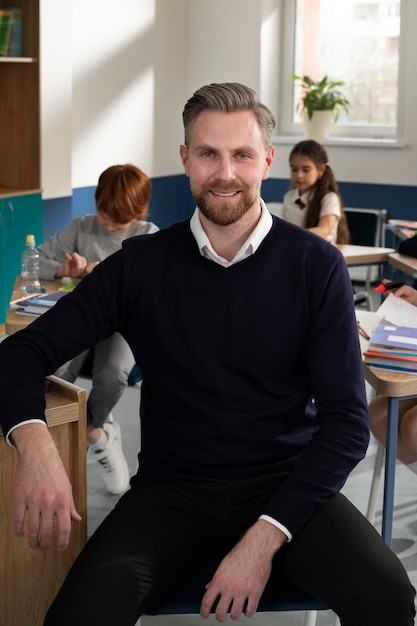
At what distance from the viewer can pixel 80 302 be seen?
1.82 metres

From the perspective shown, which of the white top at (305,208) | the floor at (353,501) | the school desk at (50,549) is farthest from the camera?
the white top at (305,208)

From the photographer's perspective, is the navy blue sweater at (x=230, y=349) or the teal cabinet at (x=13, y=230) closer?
the navy blue sweater at (x=230, y=349)

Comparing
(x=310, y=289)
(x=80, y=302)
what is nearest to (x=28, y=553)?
(x=80, y=302)

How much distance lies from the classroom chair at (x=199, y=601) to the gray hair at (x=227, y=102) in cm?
89

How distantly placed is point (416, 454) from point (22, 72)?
3515 millimetres

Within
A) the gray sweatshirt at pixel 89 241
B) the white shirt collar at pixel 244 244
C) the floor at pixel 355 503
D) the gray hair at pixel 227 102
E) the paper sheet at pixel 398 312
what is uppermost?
the gray hair at pixel 227 102

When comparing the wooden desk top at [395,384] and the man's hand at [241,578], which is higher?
the wooden desk top at [395,384]

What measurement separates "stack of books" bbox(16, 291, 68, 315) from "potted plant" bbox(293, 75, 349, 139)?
4624 mm

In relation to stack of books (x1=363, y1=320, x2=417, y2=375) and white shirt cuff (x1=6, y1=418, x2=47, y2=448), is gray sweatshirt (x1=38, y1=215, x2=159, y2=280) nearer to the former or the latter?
stack of books (x1=363, y1=320, x2=417, y2=375)

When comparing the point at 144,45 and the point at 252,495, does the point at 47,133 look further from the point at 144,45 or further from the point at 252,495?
the point at 252,495

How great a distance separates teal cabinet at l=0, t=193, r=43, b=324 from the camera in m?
4.97

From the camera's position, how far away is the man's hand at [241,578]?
153 centimetres

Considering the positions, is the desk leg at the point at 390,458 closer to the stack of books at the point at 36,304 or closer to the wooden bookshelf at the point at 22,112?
the stack of books at the point at 36,304

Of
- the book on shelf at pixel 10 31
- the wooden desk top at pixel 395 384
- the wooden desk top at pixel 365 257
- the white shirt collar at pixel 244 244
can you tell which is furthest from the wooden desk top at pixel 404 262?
the book on shelf at pixel 10 31
